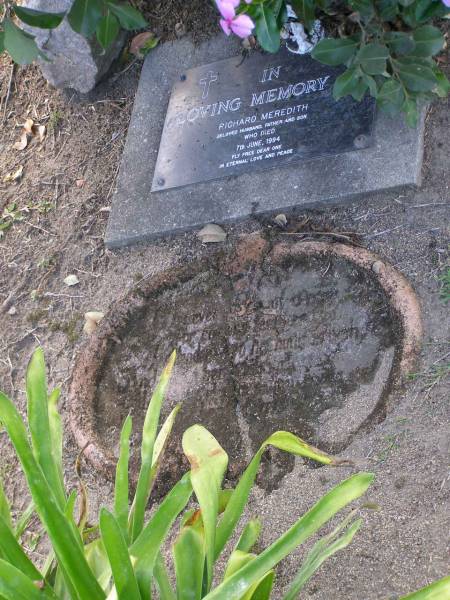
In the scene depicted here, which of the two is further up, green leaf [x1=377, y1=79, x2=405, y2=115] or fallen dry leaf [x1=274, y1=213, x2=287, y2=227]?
green leaf [x1=377, y1=79, x2=405, y2=115]

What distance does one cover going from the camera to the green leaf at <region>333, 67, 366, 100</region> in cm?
221

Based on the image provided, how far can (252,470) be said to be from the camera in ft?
5.27

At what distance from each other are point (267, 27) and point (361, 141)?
A: 0.53 metres

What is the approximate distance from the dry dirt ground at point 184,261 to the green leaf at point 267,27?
0.63 metres

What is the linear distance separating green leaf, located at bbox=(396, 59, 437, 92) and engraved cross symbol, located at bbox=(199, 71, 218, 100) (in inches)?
36.9

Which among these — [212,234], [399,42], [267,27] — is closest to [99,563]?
[212,234]

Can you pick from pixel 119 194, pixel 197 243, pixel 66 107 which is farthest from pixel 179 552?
pixel 66 107

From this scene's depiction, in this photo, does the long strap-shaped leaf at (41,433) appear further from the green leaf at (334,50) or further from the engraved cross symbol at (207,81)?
the engraved cross symbol at (207,81)

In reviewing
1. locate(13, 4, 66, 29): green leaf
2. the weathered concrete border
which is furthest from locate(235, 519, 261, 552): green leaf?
locate(13, 4, 66, 29): green leaf

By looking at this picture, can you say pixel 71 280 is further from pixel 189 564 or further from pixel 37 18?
pixel 189 564

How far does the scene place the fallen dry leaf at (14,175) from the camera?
3.51 meters

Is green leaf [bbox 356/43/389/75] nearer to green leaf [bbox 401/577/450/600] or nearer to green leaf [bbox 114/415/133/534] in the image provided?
green leaf [bbox 114/415/133/534]

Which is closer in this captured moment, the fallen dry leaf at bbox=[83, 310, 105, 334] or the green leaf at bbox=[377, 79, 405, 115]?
the green leaf at bbox=[377, 79, 405, 115]

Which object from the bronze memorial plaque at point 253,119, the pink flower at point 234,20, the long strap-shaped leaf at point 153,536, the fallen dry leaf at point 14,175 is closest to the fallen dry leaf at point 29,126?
the fallen dry leaf at point 14,175
